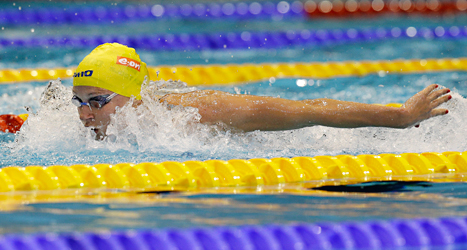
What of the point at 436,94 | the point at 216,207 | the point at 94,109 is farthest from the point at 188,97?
the point at 436,94

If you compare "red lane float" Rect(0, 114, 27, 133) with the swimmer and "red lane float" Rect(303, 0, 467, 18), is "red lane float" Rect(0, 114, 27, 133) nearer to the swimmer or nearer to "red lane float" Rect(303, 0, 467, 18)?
the swimmer

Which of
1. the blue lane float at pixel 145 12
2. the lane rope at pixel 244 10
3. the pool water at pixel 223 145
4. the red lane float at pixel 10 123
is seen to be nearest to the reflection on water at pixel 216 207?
the pool water at pixel 223 145

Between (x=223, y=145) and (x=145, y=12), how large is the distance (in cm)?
603

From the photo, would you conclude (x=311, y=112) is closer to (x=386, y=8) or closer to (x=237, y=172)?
(x=237, y=172)

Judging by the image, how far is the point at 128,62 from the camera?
10.5 ft

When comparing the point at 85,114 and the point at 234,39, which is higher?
the point at 234,39

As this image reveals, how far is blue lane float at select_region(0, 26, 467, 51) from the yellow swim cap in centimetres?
298

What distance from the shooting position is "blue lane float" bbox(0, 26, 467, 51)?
6348 mm

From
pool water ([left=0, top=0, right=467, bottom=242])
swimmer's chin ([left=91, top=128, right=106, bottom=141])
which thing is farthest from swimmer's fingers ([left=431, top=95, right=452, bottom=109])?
swimmer's chin ([left=91, top=128, right=106, bottom=141])

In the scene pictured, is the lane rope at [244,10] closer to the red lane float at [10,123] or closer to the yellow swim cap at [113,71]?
the red lane float at [10,123]

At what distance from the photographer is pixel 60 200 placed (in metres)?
2.21

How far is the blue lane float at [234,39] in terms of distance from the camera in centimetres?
635

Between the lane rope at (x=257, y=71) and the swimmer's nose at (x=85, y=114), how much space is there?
2101 mm

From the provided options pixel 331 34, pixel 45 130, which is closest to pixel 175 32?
pixel 331 34
